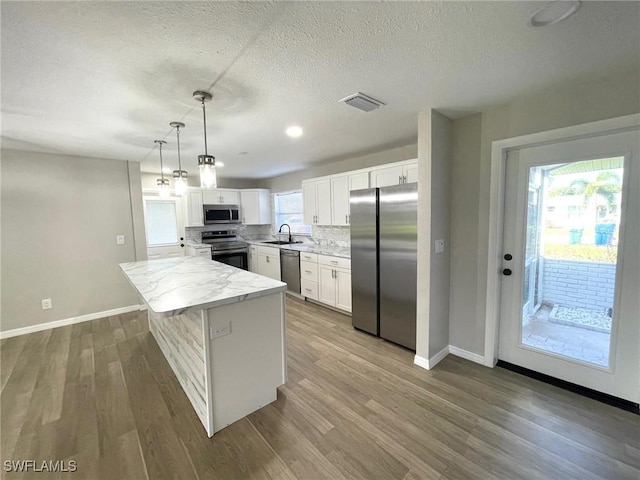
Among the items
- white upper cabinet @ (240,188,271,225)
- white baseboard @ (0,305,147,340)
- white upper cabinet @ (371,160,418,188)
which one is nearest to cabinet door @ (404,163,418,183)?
white upper cabinet @ (371,160,418,188)

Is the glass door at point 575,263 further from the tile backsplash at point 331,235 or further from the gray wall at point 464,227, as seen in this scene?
the tile backsplash at point 331,235

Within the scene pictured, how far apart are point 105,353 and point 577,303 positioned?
4472mm

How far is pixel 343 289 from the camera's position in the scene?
3703 millimetres

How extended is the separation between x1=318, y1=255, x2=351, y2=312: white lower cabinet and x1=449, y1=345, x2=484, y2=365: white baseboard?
1.35 meters

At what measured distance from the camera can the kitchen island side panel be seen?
1.80 metres

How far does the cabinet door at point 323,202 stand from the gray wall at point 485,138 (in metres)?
2.03

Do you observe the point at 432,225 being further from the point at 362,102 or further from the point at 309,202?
the point at 309,202

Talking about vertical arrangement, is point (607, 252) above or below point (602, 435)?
above

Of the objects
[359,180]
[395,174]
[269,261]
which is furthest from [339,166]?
[269,261]

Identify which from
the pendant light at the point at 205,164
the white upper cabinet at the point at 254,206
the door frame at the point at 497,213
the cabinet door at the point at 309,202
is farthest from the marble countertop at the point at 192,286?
the white upper cabinet at the point at 254,206

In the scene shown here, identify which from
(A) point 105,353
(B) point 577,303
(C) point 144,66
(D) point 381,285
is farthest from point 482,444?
(A) point 105,353

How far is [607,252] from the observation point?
199 cm

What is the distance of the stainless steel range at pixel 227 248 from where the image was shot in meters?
5.34

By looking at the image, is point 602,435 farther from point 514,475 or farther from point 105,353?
point 105,353
